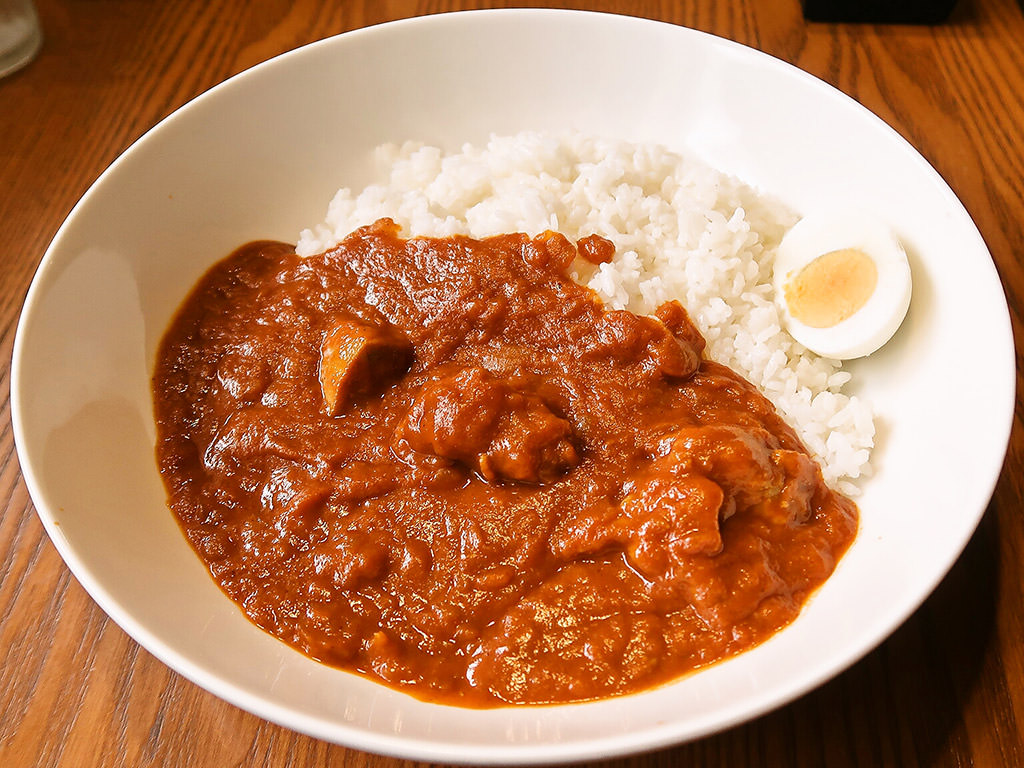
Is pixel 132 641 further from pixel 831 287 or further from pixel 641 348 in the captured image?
pixel 831 287

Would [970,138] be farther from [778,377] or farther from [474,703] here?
[474,703]

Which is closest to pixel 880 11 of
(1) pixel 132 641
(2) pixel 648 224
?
(2) pixel 648 224

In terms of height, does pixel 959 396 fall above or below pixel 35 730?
above

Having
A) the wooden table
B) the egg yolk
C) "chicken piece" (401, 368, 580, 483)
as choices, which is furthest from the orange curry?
the egg yolk

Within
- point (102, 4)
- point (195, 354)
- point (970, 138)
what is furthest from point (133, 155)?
point (970, 138)

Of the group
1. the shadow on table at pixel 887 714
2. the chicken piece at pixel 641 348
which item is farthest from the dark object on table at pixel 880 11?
the shadow on table at pixel 887 714

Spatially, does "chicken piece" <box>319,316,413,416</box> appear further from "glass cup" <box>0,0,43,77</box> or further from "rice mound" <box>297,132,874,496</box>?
"glass cup" <box>0,0,43,77</box>
